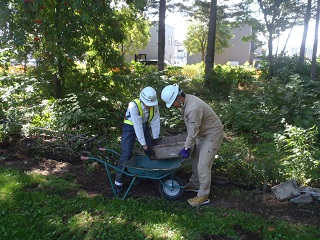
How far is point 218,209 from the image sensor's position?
4.27m

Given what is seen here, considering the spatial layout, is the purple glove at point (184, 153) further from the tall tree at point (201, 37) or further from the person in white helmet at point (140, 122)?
the tall tree at point (201, 37)

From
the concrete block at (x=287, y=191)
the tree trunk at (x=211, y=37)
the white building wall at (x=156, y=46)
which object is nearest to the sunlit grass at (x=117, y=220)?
the concrete block at (x=287, y=191)

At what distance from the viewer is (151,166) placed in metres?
4.90

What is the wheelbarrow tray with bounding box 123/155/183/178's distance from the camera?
14.3ft

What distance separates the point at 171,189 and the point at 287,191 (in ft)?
5.59

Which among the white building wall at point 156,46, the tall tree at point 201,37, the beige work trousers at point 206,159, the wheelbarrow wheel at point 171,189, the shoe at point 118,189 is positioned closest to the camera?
the beige work trousers at point 206,159

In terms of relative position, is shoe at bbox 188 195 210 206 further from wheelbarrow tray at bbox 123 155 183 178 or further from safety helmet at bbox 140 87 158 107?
safety helmet at bbox 140 87 158 107

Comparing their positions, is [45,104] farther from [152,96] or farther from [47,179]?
[152,96]

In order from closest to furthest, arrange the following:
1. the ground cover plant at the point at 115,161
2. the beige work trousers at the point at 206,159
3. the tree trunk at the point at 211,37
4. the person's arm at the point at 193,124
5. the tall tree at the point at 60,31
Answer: the ground cover plant at the point at 115,161 → the person's arm at the point at 193,124 → the beige work trousers at the point at 206,159 → the tall tree at the point at 60,31 → the tree trunk at the point at 211,37

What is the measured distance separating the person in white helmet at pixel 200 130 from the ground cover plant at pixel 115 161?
1.16 feet

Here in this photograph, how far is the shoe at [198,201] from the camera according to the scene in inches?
174

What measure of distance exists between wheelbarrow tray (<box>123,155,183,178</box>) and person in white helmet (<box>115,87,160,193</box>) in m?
0.20

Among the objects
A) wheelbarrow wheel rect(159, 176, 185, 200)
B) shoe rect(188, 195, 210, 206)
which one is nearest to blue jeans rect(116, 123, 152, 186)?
wheelbarrow wheel rect(159, 176, 185, 200)

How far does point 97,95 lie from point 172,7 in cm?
988
